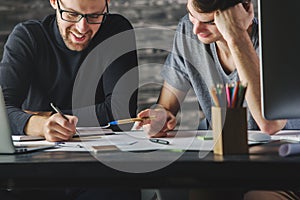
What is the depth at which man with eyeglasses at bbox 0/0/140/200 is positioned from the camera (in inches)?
109

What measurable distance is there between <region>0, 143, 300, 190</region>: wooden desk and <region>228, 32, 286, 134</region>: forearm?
67cm

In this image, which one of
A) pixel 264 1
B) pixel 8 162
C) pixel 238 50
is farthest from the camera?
pixel 238 50

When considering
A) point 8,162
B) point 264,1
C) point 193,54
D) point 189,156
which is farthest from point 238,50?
point 8,162

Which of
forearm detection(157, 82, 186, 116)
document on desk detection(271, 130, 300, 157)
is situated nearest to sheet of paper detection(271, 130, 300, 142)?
document on desk detection(271, 130, 300, 157)

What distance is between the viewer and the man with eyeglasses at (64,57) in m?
2.77

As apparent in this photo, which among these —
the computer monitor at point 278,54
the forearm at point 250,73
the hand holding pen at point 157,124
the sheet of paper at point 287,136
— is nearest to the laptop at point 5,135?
the hand holding pen at point 157,124

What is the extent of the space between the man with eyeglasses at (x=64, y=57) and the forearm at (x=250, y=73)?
556 mm

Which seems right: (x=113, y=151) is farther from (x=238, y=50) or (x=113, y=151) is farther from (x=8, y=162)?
(x=238, y=50)

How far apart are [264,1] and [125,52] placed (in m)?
1.33

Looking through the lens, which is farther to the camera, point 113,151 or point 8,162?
point 113,151

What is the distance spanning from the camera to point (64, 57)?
2.80 meters

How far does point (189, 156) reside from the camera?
148 cm

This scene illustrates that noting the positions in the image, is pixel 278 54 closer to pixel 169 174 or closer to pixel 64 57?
pixel 169 174

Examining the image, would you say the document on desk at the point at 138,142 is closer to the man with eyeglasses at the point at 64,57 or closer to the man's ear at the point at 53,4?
the man with eyeglasses at the point at 64,57
